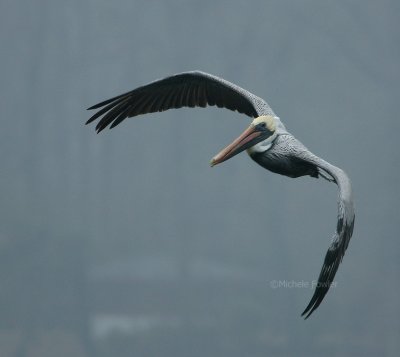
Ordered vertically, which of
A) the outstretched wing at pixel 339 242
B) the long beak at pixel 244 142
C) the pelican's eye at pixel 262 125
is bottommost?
the outstretched wing at pixel 339 242

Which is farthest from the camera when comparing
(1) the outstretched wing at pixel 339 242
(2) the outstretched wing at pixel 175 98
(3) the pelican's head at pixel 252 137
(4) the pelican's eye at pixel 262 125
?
(2) the outstretched wing at pixel 175 98

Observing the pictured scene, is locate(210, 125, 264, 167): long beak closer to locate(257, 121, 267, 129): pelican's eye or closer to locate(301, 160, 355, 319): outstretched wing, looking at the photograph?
locate(257, 121, 267, 129): pelican's eye

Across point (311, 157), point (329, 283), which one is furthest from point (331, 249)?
point (311, 157)

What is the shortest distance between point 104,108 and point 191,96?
2.19 meters

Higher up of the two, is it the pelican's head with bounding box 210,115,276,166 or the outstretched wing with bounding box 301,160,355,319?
the pelican's head with bounding box 210,115,276,166

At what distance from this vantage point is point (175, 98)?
2473cm

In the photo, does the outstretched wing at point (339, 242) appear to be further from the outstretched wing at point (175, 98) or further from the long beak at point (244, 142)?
the outstretched wing at point (175, 98)

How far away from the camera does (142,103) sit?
24.5m

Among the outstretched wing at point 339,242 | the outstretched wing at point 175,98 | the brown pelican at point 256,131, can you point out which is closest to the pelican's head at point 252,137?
the brown pelican at point 256,131

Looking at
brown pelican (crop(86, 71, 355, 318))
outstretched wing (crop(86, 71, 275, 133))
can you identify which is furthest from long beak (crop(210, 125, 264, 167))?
outstretched wing (crop(86, 71, 275, 133))

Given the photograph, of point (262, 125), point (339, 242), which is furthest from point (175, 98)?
point (339, 242)

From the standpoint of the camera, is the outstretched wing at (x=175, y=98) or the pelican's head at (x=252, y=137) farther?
the outstretched wing at (x=175, y=98)

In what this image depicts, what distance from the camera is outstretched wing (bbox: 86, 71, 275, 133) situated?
78.3 ft

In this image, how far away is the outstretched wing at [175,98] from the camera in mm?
23859
